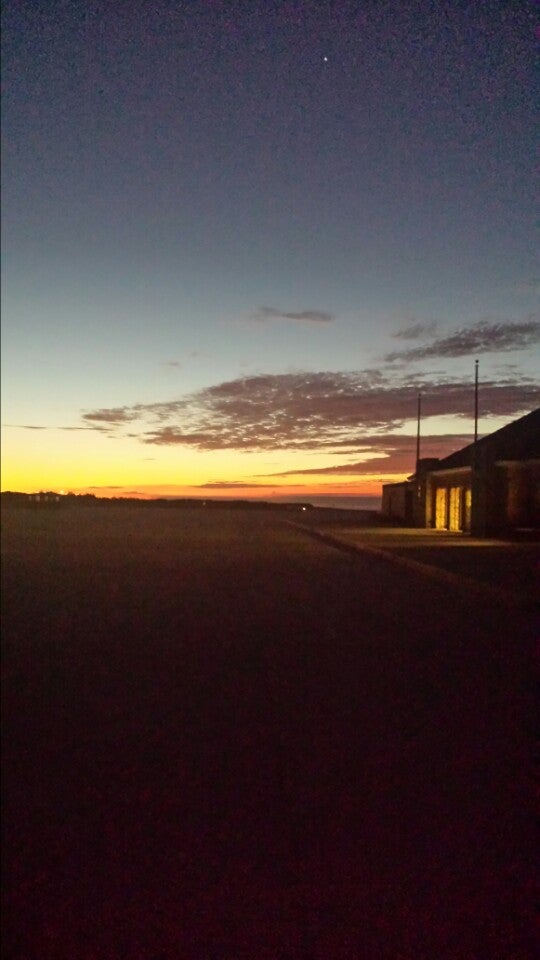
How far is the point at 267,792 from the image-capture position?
6496 mm

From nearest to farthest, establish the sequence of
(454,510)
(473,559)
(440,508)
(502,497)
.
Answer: (473,559) → (502,497) → (454,510) → (440,508)

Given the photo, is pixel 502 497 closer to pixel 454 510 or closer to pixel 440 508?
pixel 454 510

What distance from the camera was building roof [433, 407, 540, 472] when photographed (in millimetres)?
41812

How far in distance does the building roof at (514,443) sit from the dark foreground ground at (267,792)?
1111 inches

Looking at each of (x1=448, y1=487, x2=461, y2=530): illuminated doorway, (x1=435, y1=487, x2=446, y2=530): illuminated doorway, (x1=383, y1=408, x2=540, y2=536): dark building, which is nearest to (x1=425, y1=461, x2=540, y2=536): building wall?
(x1=383, y1=408, x2=540, y2=536): dark building

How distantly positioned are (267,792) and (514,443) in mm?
38867

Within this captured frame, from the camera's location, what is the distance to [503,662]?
11.5 m

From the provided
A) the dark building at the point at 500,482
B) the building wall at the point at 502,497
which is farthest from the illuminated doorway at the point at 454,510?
the building wall at the point at 502,497

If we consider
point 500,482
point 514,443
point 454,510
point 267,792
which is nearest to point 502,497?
point 500,482

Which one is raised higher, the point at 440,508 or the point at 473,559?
the point at 440,508

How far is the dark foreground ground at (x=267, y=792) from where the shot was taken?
4.68 metres

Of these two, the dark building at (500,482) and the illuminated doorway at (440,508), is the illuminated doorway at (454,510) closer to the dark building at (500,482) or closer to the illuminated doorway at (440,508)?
the dark building at (500,482)

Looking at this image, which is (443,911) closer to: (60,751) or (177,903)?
(177,903)

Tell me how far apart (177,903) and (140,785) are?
68.8 inches
